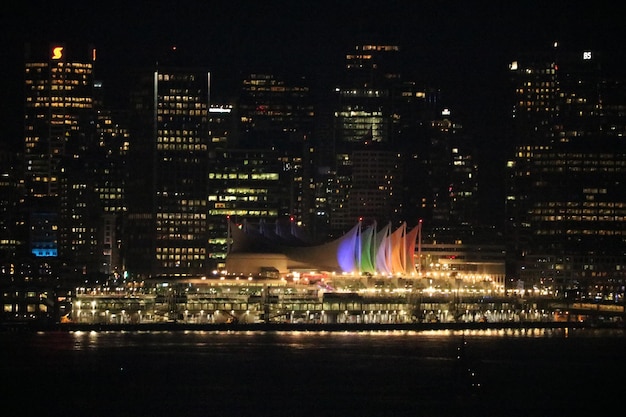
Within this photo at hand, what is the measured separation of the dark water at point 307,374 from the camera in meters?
97.2

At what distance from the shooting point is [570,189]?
18238cm

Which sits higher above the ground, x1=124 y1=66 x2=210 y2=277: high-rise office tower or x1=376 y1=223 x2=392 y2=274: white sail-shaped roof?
x1=124 y1=66 x2=210 y2=277: high-rise office tower

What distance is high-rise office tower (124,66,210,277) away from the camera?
16888cm

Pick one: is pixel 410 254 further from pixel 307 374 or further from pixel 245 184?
Result: pixel 307 374

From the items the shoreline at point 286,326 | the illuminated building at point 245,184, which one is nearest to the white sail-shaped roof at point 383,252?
the shoreline at point 286,326

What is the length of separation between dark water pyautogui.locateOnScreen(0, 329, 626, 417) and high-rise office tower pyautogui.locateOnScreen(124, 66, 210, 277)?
35238 mm

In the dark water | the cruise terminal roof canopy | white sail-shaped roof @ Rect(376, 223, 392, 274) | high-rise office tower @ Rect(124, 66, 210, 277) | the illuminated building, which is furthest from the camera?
the illuminated building

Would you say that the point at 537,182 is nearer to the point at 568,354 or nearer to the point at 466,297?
the point at 466,297

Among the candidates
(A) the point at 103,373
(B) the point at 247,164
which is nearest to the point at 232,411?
(A) the point at 103,373

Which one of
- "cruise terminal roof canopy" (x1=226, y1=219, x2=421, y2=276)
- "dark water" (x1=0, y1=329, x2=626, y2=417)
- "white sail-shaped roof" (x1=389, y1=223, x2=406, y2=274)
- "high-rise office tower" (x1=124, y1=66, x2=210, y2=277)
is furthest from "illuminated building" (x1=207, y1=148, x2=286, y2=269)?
"dark water" (x1=0, y1=329, x2=626, y2=417)

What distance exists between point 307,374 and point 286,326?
83.5 feet

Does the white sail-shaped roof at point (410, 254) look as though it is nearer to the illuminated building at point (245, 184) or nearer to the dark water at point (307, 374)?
the dark water at point (307, 374)

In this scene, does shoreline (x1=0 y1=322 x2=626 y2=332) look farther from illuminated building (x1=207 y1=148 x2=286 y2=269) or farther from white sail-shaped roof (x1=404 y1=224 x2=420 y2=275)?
illuminated building (x1=207 y1=148 x2=286 y2=269)

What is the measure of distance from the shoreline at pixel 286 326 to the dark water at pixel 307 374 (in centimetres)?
96
